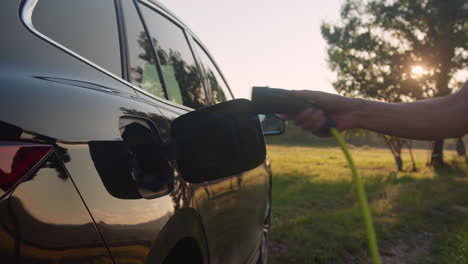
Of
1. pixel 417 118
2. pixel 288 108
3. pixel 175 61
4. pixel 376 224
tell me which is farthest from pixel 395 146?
pixel 288 108

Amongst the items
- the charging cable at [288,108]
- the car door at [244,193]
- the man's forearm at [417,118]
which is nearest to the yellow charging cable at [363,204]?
the charging cable at [288,108]

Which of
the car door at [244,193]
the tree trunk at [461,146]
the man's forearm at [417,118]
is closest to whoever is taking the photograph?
the man's forearm at [417,118]

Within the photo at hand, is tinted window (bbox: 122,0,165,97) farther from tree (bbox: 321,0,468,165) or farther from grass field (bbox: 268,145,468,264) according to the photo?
tree (bbox: 321,0,468,165)

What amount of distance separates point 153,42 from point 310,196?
329 inches

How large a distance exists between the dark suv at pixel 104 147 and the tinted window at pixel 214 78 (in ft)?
3.13

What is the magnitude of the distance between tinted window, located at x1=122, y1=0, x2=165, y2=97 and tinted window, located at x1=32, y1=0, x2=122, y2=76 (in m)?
0.11

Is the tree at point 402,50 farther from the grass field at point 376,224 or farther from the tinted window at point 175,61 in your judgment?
the tinted window at point 175,61

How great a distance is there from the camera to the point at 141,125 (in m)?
1.51

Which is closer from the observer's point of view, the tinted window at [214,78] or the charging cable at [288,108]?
the charging cable at [288,108]

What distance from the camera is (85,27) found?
1.67 metres

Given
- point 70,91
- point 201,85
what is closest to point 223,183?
point 201,85

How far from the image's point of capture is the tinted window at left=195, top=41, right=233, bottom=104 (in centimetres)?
336

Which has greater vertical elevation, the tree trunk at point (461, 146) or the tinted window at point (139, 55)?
the tinted window at point (139, 55)

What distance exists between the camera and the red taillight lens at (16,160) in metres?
0.88
